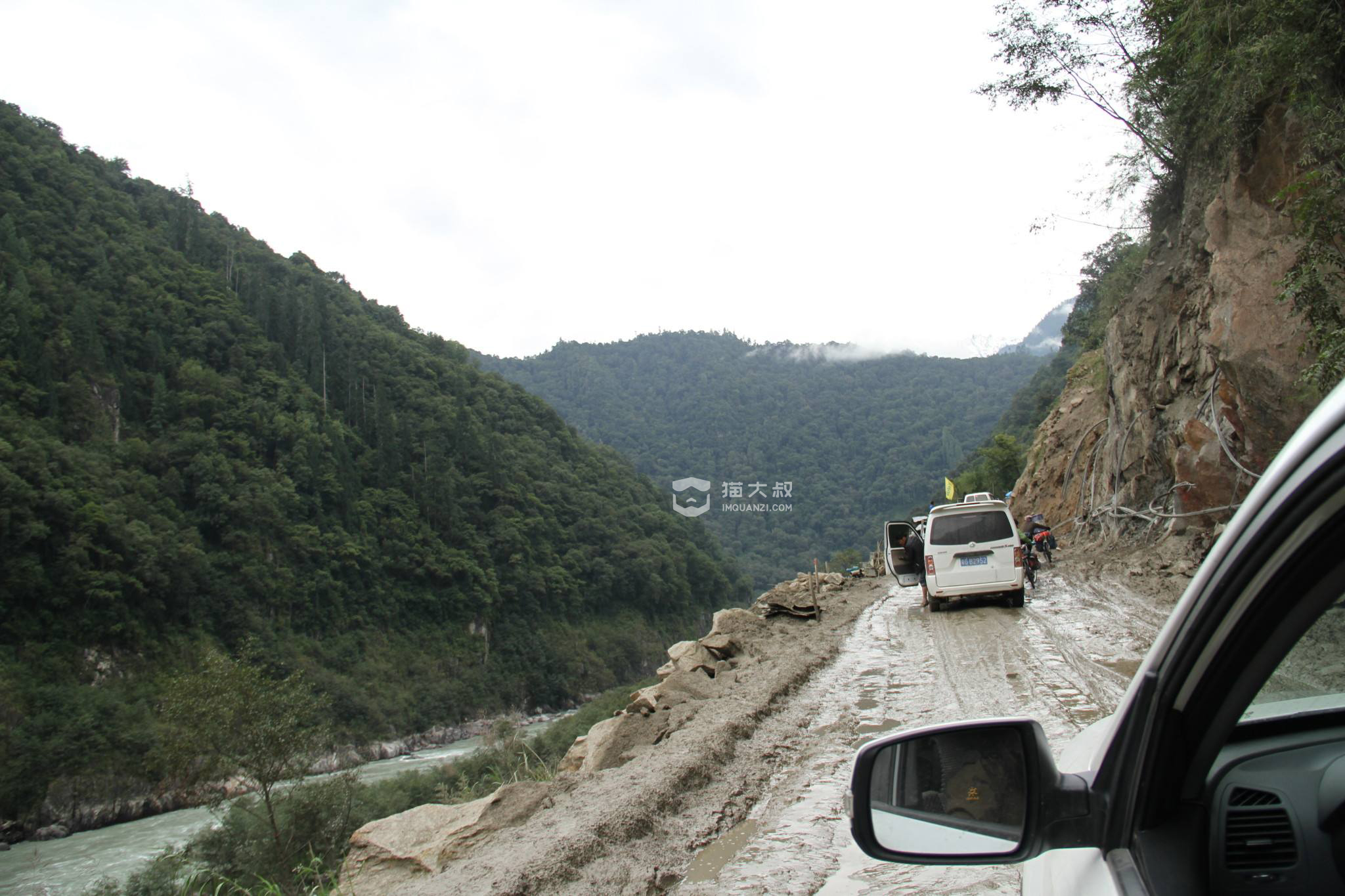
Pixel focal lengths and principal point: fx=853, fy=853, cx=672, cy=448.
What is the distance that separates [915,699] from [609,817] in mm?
4028

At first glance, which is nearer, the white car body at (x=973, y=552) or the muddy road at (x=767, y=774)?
the muddy road at (x=767, y=774)

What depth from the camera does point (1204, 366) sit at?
16.5m

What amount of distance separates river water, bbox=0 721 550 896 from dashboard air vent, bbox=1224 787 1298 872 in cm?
3068

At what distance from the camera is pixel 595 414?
187 metres

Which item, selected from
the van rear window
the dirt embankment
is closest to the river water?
the van rear window

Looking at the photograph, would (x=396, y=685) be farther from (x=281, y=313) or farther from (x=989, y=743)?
(x=989, y=743)

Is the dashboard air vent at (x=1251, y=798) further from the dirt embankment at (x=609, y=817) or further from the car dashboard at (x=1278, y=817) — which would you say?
the dirt embankment at (x=609, y=817)

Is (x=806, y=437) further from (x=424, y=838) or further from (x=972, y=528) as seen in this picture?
(x=424, y=838)

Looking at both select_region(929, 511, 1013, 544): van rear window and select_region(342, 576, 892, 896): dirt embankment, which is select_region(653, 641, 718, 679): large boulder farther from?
select_region(929, 511, 1013, 544): van rear window

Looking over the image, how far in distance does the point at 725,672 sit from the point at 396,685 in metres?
66.6

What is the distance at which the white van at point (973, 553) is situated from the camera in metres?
14.0

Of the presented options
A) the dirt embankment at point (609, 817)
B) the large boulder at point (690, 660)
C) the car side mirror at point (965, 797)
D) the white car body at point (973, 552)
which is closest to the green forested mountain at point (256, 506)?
the large boulder at point (690, 660)

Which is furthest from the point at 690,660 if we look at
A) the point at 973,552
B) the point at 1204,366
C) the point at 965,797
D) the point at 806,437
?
the point at 806,437

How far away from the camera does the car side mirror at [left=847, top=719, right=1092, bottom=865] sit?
56.6 inches
